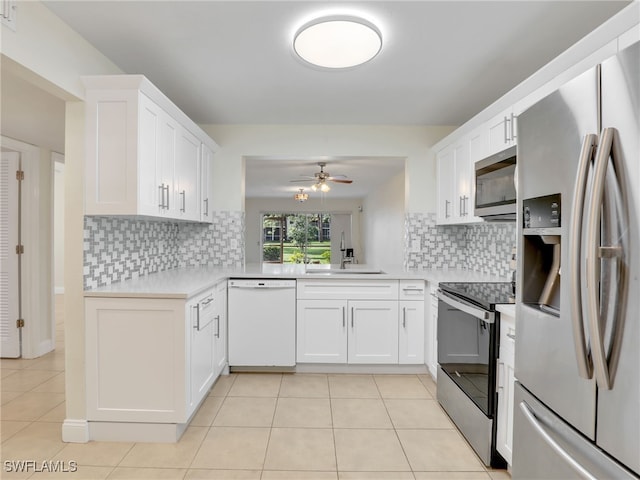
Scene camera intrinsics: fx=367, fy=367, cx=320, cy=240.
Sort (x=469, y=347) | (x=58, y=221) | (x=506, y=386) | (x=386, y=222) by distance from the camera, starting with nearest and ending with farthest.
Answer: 1. (x=506, y=386)
2. (x=469, y=347)
3. (x=58, y=221)
4. (x=386, y=222)

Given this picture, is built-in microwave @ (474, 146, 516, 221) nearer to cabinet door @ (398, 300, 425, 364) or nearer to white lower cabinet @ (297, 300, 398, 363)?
cabinet door @ (398, 300, 425, 364)

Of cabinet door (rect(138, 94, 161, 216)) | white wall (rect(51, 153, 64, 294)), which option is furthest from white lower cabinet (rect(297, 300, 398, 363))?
white wall (rect(51, 153, 64, 294))

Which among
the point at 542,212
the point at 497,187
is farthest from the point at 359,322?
the point at 542,212

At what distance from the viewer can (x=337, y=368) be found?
3227mm

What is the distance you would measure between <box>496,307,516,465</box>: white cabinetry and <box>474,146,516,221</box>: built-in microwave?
65 cm

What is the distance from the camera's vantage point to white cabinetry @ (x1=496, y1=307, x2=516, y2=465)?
1.76 meters

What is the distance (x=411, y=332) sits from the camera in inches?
125

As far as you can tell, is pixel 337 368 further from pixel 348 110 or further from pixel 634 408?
pixel 634 408

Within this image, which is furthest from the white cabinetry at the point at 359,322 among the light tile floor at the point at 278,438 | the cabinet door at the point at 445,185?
the cabinet door at the point at 445,185

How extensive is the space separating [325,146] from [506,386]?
2667mm

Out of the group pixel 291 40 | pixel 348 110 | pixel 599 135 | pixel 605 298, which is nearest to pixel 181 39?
pixel 291 40

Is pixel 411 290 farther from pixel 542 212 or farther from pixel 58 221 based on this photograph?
pixel 58 221

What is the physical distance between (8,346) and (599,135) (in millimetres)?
4777

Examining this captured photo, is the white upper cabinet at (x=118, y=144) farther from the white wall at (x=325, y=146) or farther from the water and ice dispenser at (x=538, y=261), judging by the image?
the water and ice dispenser at (x=538, y=261)
